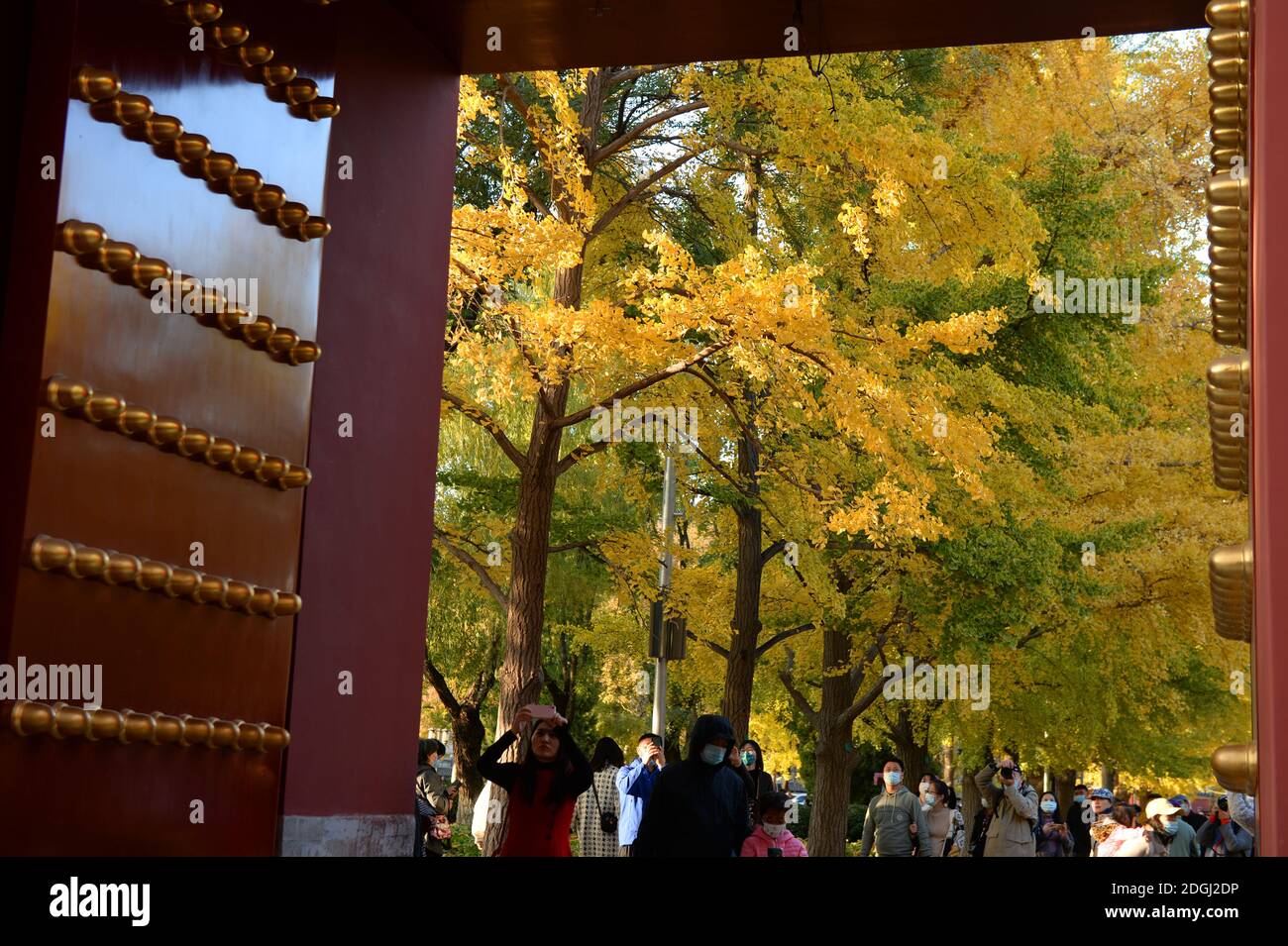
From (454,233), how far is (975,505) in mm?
6872

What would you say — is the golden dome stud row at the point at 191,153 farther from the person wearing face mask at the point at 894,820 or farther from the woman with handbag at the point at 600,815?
the person wearing face mask at the point at 894,820

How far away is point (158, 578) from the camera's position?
3.24 meters

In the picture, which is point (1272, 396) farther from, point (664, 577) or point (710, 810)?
point (664, 577)

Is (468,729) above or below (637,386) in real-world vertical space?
below

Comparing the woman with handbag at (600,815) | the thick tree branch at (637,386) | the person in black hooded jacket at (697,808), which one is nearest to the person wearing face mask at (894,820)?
the woman with handbag at (600,815)

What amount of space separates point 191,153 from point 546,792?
4.67 m

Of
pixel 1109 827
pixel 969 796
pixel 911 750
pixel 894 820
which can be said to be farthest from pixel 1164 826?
pixel 969 796

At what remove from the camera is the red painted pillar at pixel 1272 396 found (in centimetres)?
173

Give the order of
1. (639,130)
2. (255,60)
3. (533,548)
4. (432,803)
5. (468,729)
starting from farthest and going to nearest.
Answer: (468,729) → (639,130) → (533,548) → (432,803) → (255,60)

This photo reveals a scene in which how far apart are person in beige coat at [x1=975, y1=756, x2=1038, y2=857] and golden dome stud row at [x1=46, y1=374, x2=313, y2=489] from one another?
1078 centimetres

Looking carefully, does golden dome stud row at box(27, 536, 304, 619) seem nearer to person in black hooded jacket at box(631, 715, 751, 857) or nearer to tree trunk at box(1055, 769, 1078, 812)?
person in black hooded jacket at box(631, 715, 751, 857)

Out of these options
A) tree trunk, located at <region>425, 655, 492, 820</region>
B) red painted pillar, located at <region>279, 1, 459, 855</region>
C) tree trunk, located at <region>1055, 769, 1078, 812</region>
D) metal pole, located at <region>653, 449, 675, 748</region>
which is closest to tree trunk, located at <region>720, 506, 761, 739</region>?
metal pole, located at <region>653, 449, 675, 748</region>

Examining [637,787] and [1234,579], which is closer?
[1234,579]
